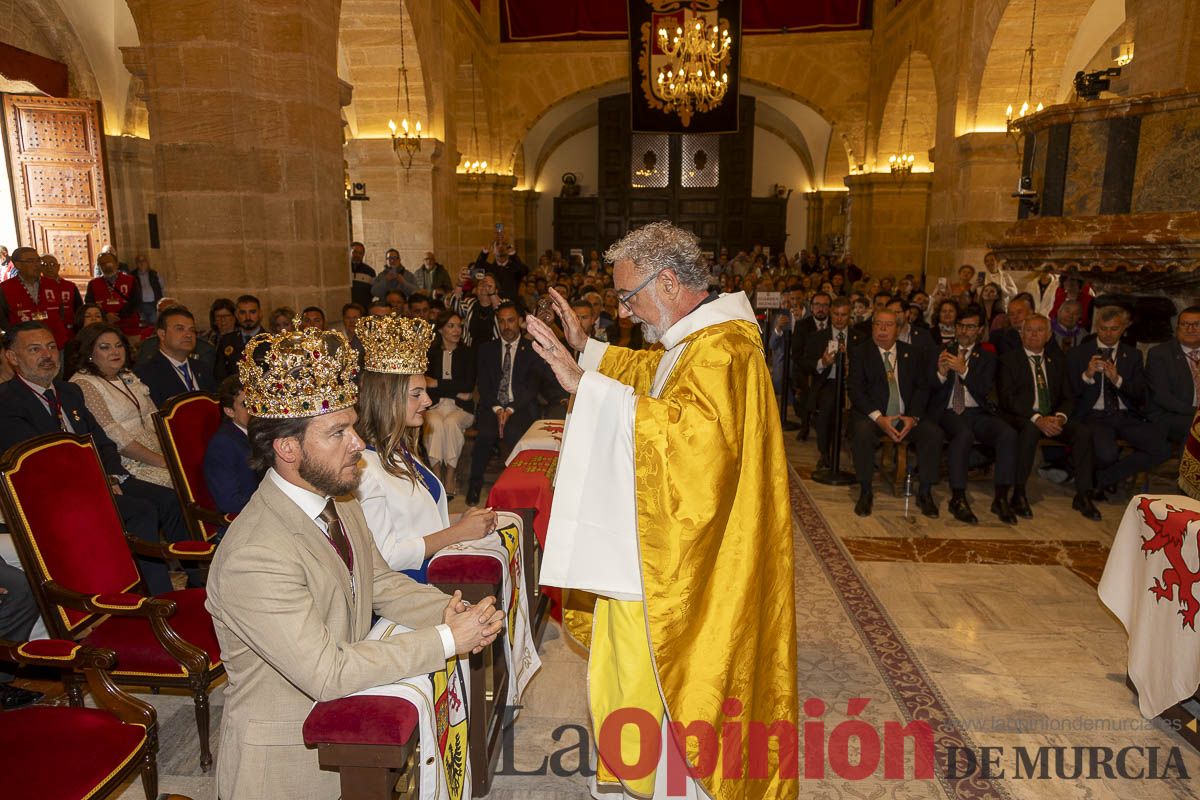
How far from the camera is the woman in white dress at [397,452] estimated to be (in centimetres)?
279

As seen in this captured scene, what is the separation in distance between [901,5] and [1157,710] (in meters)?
14.8

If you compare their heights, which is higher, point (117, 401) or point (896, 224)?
point (896, 224)

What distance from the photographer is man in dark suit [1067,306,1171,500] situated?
5895 mm

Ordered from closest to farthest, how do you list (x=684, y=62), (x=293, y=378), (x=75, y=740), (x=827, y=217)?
1. (x=293, y=378)
2. (x=75, y=740)
3. (x=684, y=62)
4. (x=827, y=217)

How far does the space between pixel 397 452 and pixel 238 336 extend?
155 inches

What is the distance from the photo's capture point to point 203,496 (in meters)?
3.84

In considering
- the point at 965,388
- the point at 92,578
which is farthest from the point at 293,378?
the point at 965,388

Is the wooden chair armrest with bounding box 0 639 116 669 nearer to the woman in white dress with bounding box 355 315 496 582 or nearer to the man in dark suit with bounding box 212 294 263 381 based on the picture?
the woman in white dress with bounding box 355 315 496 582

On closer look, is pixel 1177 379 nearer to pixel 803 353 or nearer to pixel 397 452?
pixel 803 353

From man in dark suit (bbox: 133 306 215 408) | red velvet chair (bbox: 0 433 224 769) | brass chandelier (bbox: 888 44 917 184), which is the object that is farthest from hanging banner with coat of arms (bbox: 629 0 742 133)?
red velvet chair (bbox: 0 433 224 769)

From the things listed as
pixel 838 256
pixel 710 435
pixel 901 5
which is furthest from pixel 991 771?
pixel 838 256

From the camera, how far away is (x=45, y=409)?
4.02 m

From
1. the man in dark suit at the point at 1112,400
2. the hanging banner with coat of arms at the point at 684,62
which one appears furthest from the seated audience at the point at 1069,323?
the hanging banner with coat of arms at the point at 684,62

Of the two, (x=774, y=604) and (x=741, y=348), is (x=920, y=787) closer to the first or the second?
(x=774, y=604)
